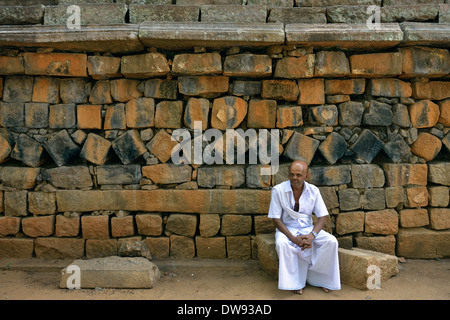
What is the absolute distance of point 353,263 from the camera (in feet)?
12.7

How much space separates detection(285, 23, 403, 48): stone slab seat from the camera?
409 cm

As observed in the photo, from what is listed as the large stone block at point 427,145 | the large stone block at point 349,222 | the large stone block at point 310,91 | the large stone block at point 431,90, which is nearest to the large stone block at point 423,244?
the large stone block at point 349,222

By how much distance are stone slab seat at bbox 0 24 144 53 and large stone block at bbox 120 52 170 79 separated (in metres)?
0.14

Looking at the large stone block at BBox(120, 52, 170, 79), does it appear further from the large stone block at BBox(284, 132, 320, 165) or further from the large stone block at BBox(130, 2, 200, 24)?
the large stone block at BBox(284, 132, 320, 165)

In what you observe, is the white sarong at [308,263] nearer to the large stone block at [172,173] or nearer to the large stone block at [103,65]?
the large stone block at [172,173]

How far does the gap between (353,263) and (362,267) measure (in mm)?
103

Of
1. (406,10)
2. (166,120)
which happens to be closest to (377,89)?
(406,10)

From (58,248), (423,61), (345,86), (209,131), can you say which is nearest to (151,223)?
(58,248)

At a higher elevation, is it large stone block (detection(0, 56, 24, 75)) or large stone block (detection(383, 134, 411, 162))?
large stone block (detection(0, 56, 24, 75))

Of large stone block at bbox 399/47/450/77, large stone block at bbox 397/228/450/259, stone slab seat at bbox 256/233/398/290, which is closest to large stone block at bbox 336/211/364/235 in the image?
stone slab seat at bbox 256/233/398/290

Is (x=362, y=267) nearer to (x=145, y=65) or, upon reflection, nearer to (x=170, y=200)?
(x=170, y=200)

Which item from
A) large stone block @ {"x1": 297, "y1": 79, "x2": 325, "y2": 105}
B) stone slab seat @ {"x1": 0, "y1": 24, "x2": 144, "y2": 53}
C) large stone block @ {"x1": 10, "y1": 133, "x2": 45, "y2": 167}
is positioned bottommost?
large stone block @ {"x1": 10, "y1": 133, "x2": 45, "y2": 167}

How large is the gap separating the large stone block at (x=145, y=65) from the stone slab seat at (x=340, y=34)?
5.08 ft

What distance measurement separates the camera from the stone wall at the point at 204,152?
4.49m
